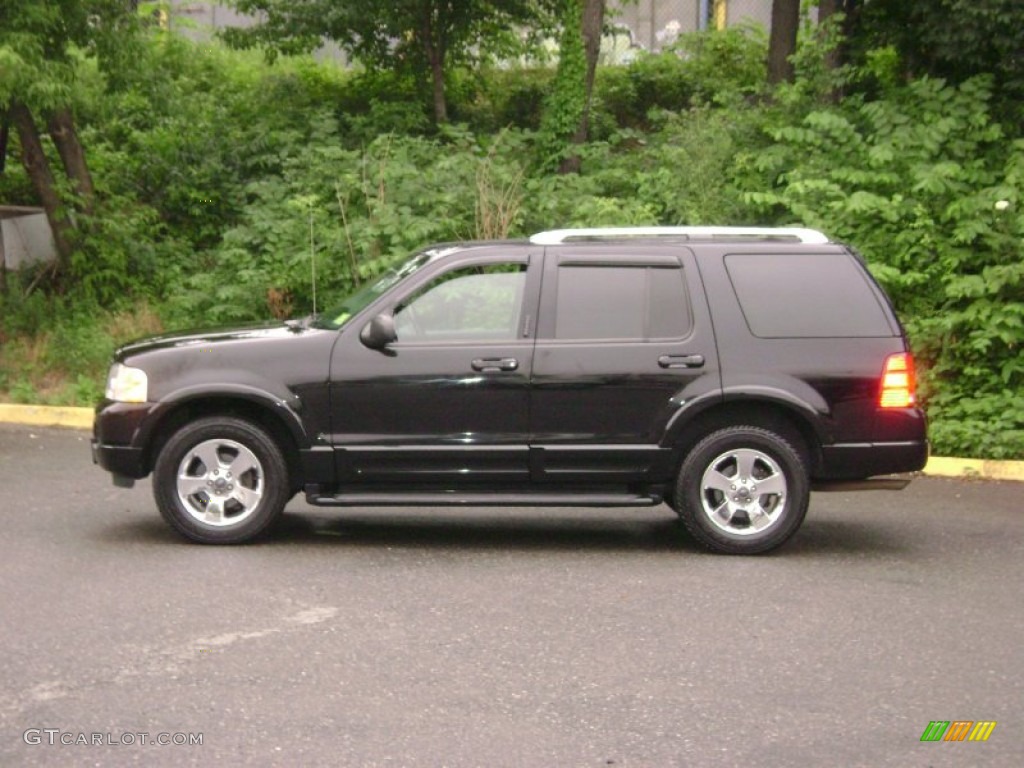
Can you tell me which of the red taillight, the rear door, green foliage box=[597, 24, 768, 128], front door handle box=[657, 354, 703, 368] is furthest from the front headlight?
green foliage box=[597, 24, 768, 128]

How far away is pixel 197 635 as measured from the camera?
668 cm

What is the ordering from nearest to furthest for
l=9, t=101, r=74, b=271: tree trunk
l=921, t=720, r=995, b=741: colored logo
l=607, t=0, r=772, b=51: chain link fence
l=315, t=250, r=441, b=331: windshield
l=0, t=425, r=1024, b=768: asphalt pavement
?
l=0, t=425, r=1024, b=768: asphalt pavement → l=921, t=720, r=995, b=741: colored logo → l=315, t=250, r=441, b=331: windshield → l=9, t=101, r=74, b=271: tree trunk → l=607, t=0, r=772, b=51: chain link fence

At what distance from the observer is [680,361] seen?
8477 millimetres

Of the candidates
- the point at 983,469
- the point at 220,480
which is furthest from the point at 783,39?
the point at 220,480

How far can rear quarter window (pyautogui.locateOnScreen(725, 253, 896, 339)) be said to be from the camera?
337 inches

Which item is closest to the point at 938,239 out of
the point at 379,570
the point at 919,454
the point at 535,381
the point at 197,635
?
the point at 919,454

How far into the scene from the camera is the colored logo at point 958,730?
5.52 metres

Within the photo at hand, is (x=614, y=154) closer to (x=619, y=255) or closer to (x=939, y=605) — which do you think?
(x=619, y=255)

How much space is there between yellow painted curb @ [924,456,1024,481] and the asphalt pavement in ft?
5.06

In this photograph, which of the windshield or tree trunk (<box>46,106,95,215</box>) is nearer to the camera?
the windshield

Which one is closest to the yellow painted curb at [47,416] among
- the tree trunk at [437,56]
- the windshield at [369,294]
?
the windshield at [369,294]

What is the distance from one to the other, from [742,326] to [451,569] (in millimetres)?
2209

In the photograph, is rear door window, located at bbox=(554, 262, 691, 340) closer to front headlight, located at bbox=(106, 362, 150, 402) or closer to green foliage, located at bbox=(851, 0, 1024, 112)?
front headlight, located at bbox=(106, 362, 150, 402)

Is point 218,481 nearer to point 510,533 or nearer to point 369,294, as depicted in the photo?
point 369,294
